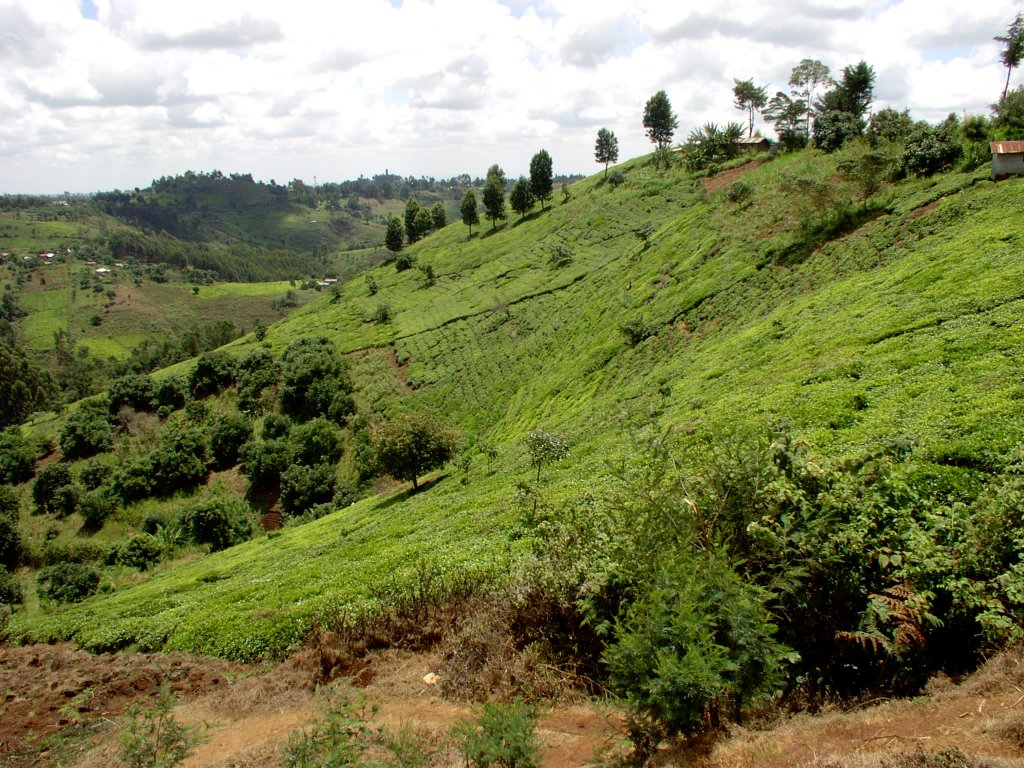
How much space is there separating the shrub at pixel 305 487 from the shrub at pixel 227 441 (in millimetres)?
12136

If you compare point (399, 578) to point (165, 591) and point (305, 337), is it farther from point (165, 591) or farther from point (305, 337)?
point (305, 337)

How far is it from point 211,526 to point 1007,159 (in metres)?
56.4

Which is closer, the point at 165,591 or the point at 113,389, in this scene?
the point at 165,591

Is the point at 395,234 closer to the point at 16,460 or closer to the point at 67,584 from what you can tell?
the point at 16,460

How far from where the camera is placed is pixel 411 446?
3494 centimetres

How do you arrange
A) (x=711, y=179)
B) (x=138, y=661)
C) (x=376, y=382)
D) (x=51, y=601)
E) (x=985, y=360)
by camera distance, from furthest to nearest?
1. (x=711, y=179)
2. (x=376, y=382)
3. (x=51, y=601)
4. (x=138, y=661)
5. (x=985, y=360)

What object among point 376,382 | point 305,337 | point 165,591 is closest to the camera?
point 165,591

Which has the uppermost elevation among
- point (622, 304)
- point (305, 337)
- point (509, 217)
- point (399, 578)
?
point (509, 217)

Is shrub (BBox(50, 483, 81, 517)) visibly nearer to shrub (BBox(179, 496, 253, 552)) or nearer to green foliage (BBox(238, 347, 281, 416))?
green foliage (BBox(238, 347, 281, 416))

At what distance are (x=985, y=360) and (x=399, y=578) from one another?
17.6 metres

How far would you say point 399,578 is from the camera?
16.7 m

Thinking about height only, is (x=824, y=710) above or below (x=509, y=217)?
below

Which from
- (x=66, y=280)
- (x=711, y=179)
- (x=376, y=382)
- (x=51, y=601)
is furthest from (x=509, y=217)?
(x=66, y=280)

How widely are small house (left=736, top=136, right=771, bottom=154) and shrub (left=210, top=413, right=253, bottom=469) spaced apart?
73.3 meters
